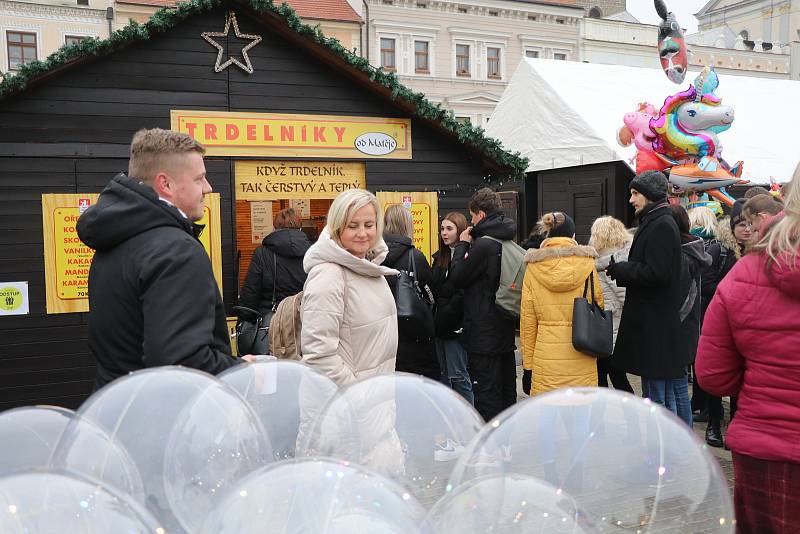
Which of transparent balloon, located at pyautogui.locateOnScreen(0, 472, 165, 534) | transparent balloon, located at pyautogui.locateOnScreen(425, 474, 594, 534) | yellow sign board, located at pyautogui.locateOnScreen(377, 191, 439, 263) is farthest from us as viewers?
yellow sign board, located at pyautogui.locateOnScreen(377, 191, 439, 263)

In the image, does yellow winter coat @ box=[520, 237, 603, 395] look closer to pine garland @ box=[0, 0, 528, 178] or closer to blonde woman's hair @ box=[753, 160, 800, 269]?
pine garland @ box=[0, 0, 528, 178]

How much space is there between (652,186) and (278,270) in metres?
2.97

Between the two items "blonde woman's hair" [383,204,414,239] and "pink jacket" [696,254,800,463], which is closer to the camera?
"pink jacket" [696,254,800,463]

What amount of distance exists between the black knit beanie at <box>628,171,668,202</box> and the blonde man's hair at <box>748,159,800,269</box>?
2718 mm

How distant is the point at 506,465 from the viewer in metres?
1.34

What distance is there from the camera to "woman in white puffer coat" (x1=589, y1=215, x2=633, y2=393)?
18.9ft

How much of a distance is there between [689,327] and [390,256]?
228cm

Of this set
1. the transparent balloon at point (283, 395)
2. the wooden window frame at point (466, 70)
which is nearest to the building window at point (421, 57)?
the wooden window frame at point (466, 70)

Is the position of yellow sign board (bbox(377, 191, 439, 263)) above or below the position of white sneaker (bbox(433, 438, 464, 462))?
above

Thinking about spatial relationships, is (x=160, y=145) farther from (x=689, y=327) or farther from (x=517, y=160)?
(x=517, y=160)

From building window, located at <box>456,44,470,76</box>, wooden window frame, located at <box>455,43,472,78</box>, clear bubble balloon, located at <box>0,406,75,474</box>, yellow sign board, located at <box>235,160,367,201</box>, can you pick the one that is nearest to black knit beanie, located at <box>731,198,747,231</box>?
yellow sign board, located at <box>235,160,367,201</box>

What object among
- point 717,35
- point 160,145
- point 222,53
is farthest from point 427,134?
point 717,35

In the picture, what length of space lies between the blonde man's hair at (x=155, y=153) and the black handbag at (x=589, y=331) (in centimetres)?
333

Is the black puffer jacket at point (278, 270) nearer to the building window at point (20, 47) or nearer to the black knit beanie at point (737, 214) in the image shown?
the black knit beanie at point (737, 214)
